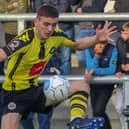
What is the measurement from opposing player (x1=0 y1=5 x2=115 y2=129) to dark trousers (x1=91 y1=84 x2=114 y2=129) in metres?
0.50

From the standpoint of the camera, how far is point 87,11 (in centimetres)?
822

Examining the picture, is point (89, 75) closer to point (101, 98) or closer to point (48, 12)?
point (101, 98)

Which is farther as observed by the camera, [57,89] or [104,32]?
[104,32]

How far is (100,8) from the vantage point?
823 cm

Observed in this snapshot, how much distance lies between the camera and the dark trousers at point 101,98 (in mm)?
7413

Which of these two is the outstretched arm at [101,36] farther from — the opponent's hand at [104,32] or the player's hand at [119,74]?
the player's hand at [119,74]

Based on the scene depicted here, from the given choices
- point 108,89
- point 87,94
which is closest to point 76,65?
point 108,89

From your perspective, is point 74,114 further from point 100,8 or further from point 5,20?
point 100,8

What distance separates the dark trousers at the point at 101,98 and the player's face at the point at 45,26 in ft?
3.65

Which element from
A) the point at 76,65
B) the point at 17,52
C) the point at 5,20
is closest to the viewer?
the point at 17,52

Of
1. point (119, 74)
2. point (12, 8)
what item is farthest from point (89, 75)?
point (12, 8)

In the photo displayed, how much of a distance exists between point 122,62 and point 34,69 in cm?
103

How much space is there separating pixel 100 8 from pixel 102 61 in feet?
3.85

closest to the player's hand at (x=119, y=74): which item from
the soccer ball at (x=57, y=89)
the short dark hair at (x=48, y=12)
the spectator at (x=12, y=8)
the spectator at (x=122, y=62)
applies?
the spectator at (x=122, y=62)
